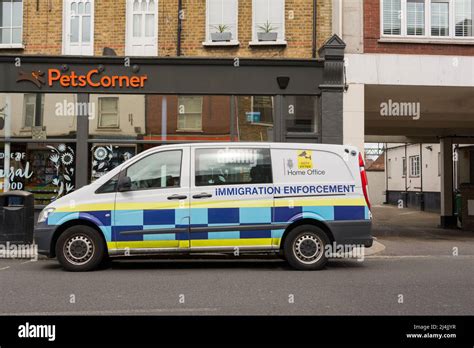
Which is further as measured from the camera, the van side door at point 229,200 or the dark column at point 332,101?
the dark column at point 332,101

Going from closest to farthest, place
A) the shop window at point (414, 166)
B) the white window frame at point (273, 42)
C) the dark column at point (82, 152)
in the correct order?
the dark column at point (82, 152) → the white window frame at point (273, 42) → the shop window at point (414, 166)

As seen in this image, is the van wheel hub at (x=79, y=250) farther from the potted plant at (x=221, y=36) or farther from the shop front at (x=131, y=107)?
the potted plant at (x=221, y=36)

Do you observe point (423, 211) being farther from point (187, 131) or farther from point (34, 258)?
point (34, 258)

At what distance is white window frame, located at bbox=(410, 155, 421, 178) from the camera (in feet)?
102

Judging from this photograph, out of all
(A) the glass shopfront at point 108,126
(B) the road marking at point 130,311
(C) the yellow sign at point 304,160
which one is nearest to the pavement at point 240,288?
(B) the road marking at point 130,311

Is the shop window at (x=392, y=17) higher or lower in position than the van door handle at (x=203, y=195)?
higher

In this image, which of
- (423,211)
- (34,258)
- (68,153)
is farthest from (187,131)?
(423,211)

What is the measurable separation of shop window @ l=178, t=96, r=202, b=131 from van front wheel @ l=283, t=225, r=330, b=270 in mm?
5767

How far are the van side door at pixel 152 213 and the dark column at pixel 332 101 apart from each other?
5918 millimetres

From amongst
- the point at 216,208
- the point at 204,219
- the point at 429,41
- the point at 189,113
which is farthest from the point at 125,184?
the point at 429,41

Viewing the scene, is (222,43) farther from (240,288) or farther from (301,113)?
(240,288)

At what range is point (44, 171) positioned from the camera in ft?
44.0

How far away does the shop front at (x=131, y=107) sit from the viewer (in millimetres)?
13414

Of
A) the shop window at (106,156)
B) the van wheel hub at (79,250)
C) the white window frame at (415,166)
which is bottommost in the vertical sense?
the van wheel hub at (79,250)
